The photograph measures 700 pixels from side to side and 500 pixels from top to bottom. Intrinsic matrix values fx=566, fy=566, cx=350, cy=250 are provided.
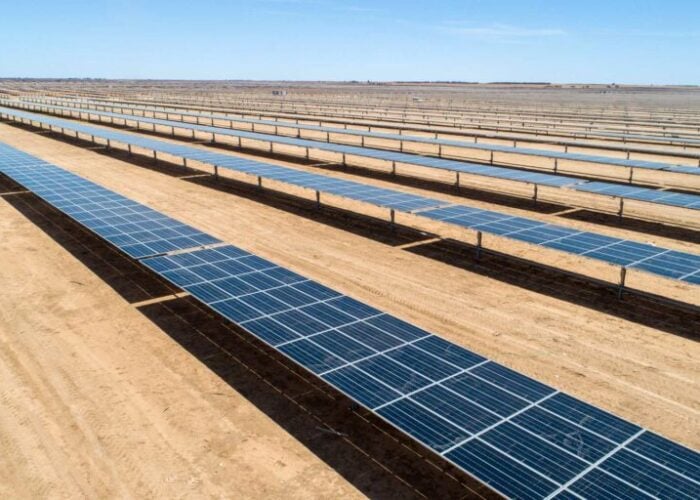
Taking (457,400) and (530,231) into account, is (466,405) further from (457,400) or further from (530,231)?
(530,231)

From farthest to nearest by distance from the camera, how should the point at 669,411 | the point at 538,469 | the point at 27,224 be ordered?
the point at 27,224 < the point at 669,411 < the point at 538,469

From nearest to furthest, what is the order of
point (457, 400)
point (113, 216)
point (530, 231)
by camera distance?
1. point (457, 400)
2. point (530, 231)
3. point (113, 216)

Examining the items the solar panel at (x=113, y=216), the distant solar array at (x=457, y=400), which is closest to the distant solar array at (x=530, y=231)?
the distant solar array at (x=457, y=400)

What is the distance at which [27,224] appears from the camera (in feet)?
82.6

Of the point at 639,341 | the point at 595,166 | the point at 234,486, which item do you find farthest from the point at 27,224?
the point at 595,166

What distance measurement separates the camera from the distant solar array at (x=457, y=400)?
793cm

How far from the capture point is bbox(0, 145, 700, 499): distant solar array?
7.93 meters

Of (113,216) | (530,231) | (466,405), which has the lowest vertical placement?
(466,405)

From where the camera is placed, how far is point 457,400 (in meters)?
9.77

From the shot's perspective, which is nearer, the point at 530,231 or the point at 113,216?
the point at 530,231

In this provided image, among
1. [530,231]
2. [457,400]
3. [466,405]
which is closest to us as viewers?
[466,405]

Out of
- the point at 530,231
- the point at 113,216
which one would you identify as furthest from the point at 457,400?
the point at 113,216

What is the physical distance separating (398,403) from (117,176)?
3124cm

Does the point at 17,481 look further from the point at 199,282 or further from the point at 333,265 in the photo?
the point at 333,265
